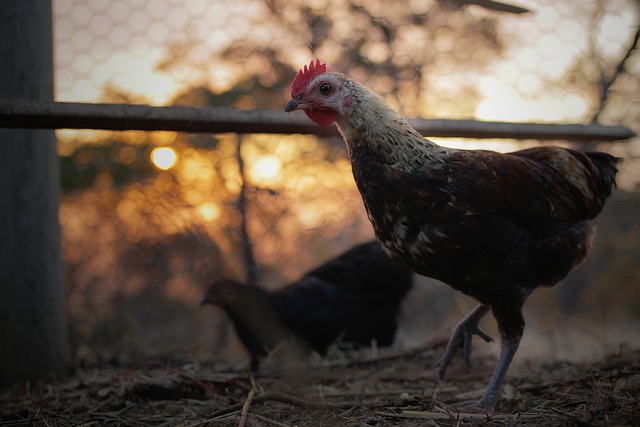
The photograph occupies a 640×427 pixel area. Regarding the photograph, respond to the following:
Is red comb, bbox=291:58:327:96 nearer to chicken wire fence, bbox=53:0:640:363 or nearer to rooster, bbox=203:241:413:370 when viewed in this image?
chicken wire fence, bbox=53:0:640:363

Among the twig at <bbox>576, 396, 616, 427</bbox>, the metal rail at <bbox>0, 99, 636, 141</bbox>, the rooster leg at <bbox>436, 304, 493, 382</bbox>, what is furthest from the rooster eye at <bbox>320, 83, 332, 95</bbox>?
the twig at <bbox>576, 396, 616, 427</bbox>

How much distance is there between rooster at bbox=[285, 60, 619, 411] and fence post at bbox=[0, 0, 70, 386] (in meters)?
1.26

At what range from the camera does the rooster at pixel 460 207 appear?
1.57 metres

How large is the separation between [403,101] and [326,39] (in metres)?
0.62

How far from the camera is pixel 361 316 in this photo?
3.40 metres

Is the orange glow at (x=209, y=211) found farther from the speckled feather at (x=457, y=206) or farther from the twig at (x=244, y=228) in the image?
the speckled feather at (x=457, y=206)

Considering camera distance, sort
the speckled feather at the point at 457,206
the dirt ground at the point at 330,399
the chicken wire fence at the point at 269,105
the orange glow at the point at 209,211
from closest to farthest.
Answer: the dirt ground at the point at 330,399
the speckled feather at the point at 457,206
the chicken wire fence at the point at 269,105
the orange glow at the point at 209,211

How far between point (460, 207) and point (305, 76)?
0.73 meters

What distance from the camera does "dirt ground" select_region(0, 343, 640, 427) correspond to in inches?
56.3

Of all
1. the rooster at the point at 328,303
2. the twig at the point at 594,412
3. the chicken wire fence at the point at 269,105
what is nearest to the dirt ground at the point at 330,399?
the twig at the point at 594,412

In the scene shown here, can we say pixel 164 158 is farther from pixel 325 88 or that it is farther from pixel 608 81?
pixel 608 81

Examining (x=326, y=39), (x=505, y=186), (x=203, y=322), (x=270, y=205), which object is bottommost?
(x=203, y=322)

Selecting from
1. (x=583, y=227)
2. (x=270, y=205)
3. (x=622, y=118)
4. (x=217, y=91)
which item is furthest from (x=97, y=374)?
(x=622, y=118)

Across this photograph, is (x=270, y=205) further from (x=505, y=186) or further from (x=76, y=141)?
(x=505, y=186)
